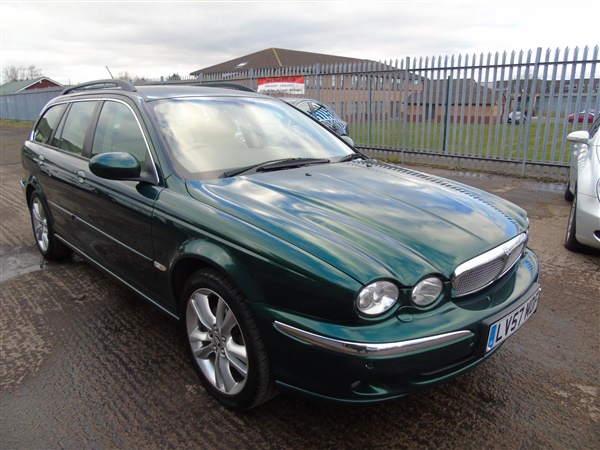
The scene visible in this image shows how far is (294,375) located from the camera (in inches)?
77.1

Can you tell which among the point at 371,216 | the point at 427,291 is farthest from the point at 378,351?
the point at 371,216

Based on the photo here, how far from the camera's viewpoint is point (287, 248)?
6.43 ft

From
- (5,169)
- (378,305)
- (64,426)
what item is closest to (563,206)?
(378,305)

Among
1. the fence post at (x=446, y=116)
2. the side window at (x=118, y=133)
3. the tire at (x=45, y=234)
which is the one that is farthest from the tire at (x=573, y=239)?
the fence post at (x=446, y=116)

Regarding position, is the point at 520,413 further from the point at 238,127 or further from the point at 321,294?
the point at 238,127

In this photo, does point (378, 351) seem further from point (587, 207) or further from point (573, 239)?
point (573, 239)

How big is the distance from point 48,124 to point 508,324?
4.41 meters

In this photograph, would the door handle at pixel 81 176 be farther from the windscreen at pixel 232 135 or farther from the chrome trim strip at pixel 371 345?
the chrome trim strip at pixel 371 345

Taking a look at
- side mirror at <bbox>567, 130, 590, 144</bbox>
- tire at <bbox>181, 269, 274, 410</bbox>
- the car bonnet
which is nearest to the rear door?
the car bonnet

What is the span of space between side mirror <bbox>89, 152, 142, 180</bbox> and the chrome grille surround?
75.1 inches

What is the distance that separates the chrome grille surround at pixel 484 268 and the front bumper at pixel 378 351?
0.28ft

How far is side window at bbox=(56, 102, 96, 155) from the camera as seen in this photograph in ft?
12.0

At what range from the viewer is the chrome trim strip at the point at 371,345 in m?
1.77

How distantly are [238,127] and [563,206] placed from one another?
5370 millimetres
